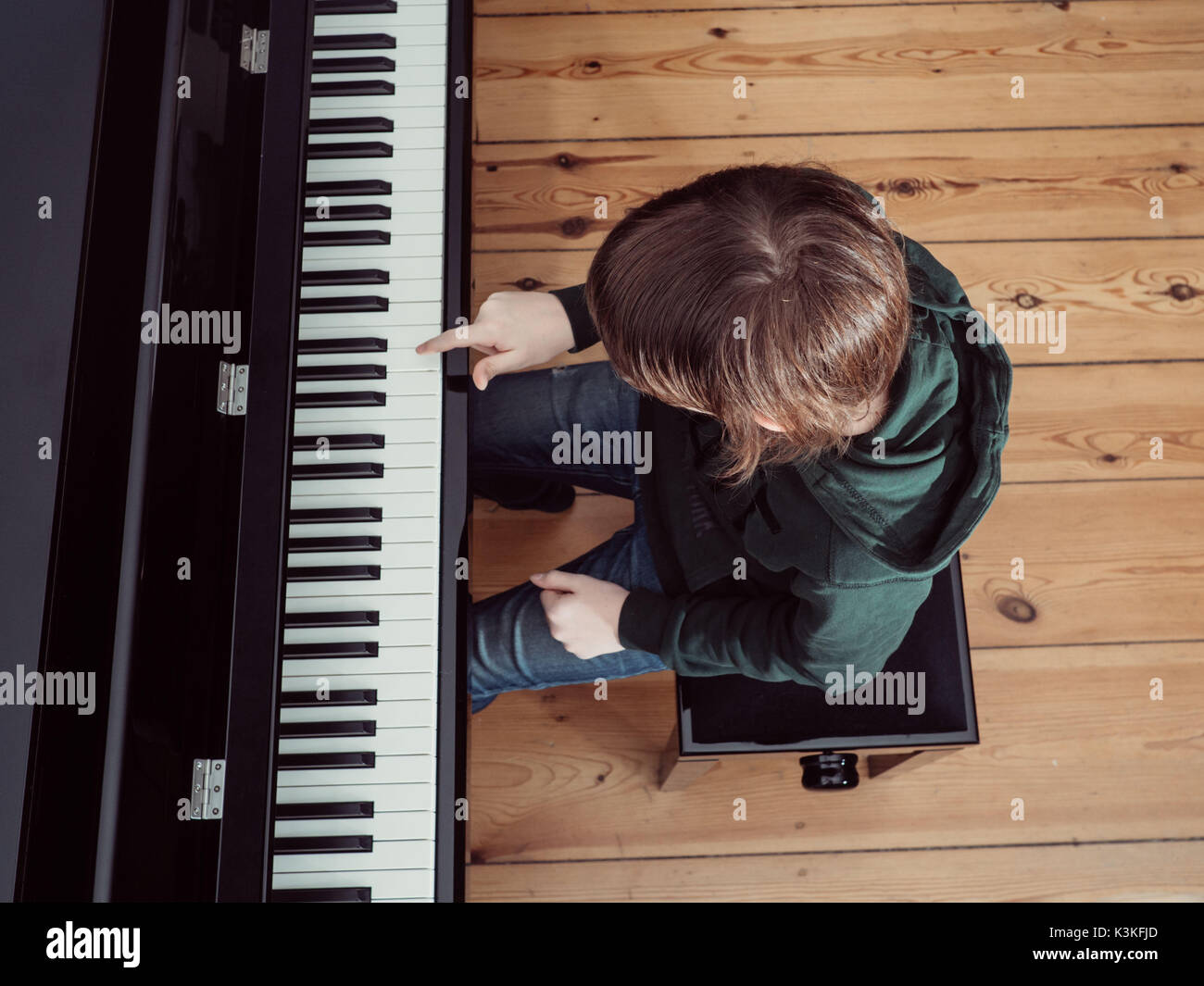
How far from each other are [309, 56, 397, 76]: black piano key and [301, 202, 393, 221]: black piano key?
20 centimetres

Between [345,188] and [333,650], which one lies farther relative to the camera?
[345,188]

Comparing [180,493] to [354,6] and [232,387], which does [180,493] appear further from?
[354,6]

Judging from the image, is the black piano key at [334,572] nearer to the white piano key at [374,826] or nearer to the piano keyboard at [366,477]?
the piano keyboard at [366,477]

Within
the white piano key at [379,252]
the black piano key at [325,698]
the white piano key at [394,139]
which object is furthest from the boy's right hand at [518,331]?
the black piano key at [325,698]

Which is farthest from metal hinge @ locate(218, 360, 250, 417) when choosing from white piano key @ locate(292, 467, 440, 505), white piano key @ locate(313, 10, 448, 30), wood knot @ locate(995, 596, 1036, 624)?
wood knot @ locate(995, 596, 1036, 624)

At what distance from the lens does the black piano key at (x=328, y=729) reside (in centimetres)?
95

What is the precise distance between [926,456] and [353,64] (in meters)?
0.90

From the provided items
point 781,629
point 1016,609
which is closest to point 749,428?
point 781,629

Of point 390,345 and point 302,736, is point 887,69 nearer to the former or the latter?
point 390,345

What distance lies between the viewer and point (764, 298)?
26.5 inches

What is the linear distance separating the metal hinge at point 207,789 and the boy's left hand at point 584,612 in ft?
1.40

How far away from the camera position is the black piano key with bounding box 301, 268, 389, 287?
108 centimetres
